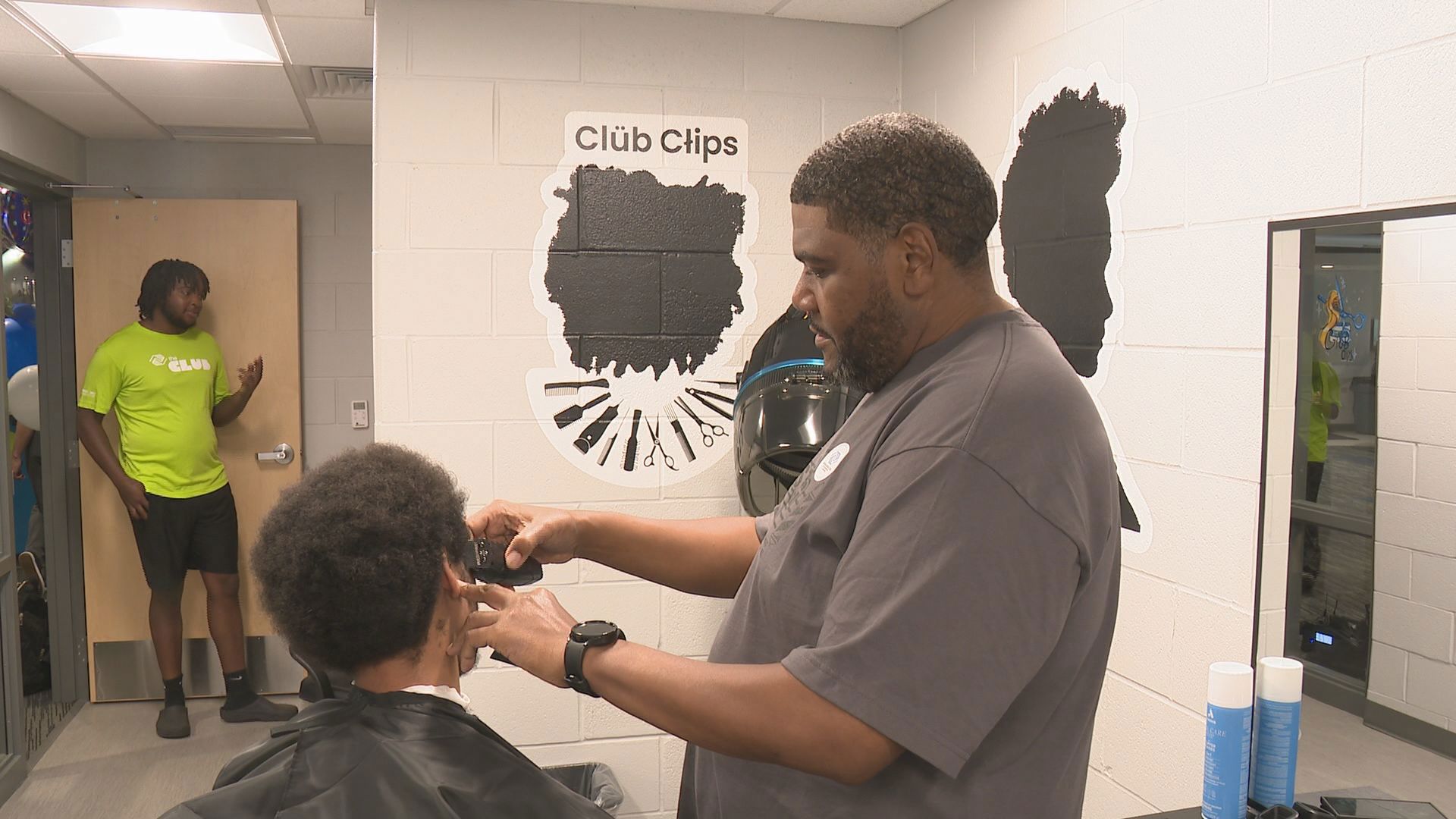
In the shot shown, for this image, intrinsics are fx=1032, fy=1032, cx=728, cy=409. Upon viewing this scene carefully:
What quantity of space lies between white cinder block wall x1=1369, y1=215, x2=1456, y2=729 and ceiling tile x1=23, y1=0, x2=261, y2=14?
8.47 ft

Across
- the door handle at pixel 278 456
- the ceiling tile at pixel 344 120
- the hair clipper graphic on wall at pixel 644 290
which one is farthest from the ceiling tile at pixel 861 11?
the door handle at pixel 278 456

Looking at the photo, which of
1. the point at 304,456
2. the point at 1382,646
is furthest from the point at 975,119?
the point at 304,456

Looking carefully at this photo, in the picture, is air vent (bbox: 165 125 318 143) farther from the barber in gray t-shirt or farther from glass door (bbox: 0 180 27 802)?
the barber in gray t-shirt

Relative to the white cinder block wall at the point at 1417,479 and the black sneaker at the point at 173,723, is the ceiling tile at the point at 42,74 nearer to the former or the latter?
the black sneaker at the point at 173,723

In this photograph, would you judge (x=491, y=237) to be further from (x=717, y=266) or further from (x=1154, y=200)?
(x=1154, y=200)

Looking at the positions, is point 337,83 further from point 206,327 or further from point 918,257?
point 918,257

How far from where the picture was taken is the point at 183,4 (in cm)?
265

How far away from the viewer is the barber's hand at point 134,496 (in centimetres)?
403

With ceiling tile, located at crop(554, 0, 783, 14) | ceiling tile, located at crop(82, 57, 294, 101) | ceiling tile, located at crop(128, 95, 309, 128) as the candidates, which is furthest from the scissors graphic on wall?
ceiling tile, located at crop(128, 95, 309, 128)

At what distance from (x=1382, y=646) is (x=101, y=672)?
466 cm

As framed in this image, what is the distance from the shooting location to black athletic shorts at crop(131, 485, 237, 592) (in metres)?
4.09

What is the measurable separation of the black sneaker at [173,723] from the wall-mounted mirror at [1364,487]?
12.8ft

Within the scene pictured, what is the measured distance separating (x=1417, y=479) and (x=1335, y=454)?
5.2 inches

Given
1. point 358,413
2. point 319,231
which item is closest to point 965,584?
point 358,413
